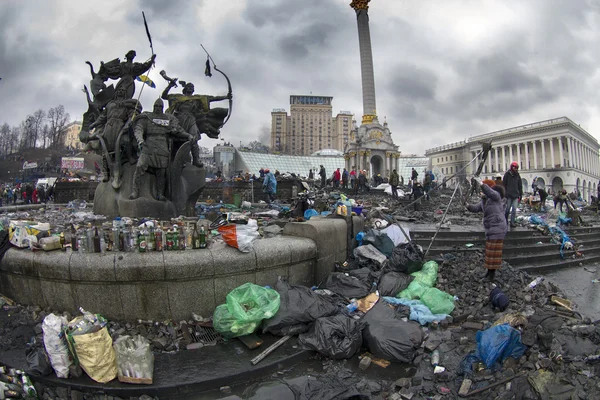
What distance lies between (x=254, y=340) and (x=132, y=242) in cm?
181

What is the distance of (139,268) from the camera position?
153 inches

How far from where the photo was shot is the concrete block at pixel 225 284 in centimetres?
423

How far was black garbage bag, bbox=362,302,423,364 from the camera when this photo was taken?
12.3ft

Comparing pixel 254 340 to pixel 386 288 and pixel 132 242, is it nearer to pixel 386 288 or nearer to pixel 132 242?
pixel 132 242

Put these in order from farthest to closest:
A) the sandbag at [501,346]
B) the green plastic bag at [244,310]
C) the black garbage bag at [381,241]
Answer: the black garbage bag at [381,241] < the green plastic bag at [244,310] < the sandbag at [501,346]

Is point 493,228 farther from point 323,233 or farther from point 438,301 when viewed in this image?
point 323,233

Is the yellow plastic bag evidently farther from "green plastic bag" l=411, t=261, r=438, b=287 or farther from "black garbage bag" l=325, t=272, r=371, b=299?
"green plastic bag" l=411, t=261, r=438, b=287

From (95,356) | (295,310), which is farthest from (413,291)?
(95,356)

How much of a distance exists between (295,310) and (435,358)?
1.54m

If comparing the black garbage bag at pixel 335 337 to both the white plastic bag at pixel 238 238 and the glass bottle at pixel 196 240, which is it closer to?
the white plastic bag at pixel 238 238

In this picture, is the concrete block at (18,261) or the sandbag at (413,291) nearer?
the concrete block at (18,261)

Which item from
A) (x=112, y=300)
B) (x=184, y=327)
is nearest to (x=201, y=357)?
(x=184, y=327)

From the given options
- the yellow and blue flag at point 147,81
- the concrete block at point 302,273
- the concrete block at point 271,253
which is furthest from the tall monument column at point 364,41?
the concrete block at point 271,253

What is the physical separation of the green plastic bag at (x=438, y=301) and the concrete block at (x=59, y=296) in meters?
4.30
